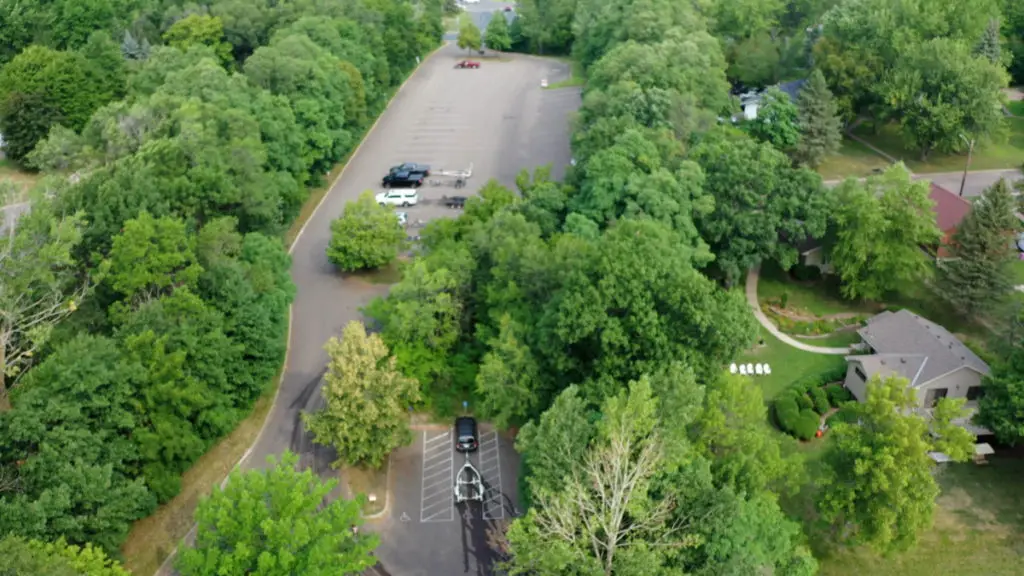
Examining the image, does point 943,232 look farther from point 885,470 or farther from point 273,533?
point 273,533

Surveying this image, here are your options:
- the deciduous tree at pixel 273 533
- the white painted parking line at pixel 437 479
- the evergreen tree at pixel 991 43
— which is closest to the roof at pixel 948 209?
Result: the evergreen tree at pixel 991 43

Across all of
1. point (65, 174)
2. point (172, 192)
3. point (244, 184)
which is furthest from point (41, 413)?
point (65, 174)

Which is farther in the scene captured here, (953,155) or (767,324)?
(953,155)

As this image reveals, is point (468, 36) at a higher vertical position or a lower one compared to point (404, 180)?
higher

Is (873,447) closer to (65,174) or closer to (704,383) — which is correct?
(704,383)

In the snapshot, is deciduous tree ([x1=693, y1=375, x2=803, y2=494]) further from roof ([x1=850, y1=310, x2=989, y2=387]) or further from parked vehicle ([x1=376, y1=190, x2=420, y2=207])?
parked vehicle ([x1=376, y1=190, x2=420, y2=207])

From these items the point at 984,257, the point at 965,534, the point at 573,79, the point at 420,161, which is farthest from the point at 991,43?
the point at 965,534
